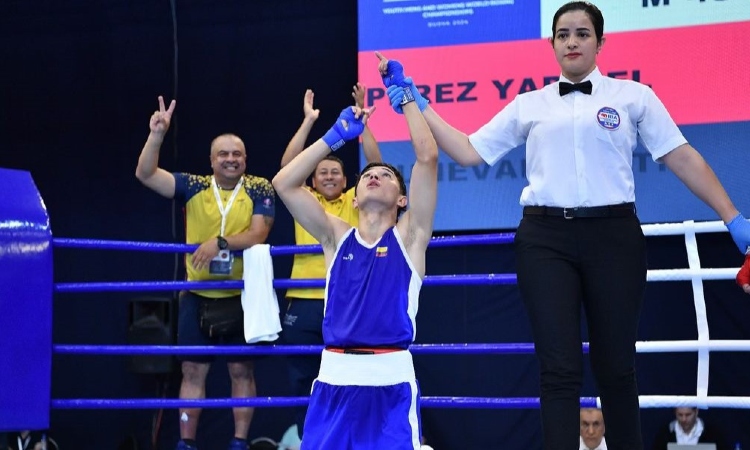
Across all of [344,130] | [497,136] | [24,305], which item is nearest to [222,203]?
[24,305]

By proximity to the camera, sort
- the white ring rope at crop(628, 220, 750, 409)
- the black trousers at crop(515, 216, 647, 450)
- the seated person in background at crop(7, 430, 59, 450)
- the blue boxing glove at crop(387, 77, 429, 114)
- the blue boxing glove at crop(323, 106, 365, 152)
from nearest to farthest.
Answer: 1. the black trousers at crop(515, 216, 647, 450)
2. the blue boxing glove at crop(387, 77, 429, 114)
3. the blue boxing glove at crop(323, 106, 365, 152)
4. the white ring rope at crop(628, 220, 750, 409)
5. the seated person in background at crop(7, 430, 59, 450)

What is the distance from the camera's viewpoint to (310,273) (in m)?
4.14

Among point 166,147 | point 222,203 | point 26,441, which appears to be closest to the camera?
point 222,203

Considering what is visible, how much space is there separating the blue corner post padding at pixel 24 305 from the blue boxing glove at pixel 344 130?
4.61ft

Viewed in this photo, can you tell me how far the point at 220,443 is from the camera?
18.1ft

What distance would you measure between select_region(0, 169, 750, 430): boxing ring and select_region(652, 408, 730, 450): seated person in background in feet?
3.39

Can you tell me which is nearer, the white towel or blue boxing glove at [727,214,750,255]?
blue boxing glove at [727,214,750,255]

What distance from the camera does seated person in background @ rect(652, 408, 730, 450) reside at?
4707 millimetres

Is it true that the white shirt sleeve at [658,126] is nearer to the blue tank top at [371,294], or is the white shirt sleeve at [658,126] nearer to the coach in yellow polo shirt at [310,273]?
the blue tank top at [371,294]

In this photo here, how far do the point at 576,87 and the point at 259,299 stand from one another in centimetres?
169

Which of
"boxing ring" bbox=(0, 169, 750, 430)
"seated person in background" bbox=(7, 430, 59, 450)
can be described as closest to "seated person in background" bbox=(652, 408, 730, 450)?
"boxing ring" bbox=(0, 169, 750, 430)

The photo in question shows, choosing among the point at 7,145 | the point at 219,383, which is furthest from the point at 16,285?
the point at 7,145

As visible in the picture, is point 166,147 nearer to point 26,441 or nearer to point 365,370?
point 26,441

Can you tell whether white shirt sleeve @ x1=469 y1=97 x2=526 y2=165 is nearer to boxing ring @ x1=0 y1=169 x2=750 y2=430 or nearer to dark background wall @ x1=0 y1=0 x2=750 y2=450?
boxing ring @ x1=0 y1=169 x2=750 y2=430
